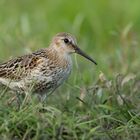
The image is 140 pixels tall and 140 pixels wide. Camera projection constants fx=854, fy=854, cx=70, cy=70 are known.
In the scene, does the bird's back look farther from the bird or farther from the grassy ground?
the grassy ground

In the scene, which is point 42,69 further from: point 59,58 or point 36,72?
point 59,58

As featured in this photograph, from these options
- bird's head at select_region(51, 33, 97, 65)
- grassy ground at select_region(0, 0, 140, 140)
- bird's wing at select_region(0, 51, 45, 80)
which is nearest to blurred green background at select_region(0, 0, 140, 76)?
grassy ground at select_region(0, 0, 140, 140)

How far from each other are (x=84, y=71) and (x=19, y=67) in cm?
233

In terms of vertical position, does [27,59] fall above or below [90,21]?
below

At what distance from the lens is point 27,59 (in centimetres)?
1037

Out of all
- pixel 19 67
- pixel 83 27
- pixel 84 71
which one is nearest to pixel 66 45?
pixel 19 67

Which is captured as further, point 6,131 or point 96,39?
point 96,39

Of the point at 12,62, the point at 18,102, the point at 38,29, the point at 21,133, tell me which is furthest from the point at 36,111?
the point at 38,29

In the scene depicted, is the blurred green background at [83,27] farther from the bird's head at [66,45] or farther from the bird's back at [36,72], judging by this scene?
the bird's back at [36,72]

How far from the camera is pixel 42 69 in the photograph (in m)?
10.2

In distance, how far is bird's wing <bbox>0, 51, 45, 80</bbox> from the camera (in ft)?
33.6

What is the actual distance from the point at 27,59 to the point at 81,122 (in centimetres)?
159

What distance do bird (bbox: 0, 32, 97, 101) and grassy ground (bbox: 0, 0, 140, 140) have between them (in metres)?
0.22

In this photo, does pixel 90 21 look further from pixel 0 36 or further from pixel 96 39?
pixel 0 36
